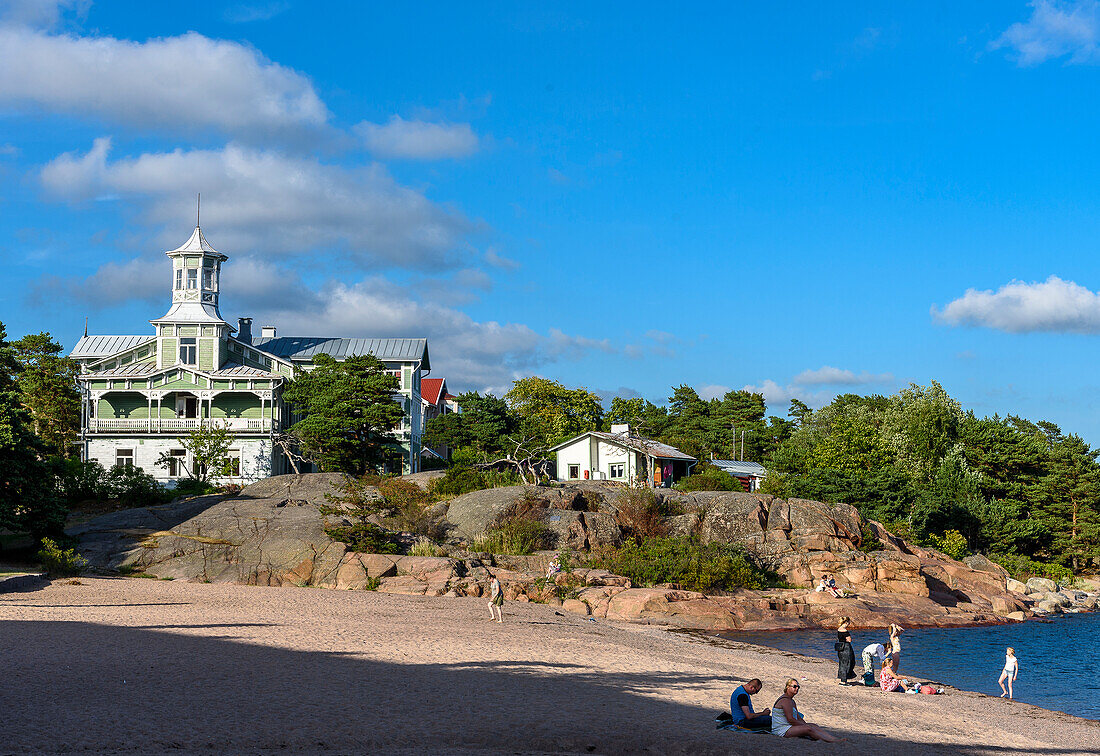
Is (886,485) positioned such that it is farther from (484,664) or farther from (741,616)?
(484,664)

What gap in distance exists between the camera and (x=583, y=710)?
14.1m

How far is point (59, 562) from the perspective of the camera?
2936 cm

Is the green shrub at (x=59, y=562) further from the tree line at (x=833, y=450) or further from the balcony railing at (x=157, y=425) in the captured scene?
the balcony railing at (x=157, y=425)

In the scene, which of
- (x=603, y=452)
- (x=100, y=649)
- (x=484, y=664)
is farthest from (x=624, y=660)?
(x=603, y=452)

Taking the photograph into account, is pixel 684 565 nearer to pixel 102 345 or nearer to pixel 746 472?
pixel 746 472

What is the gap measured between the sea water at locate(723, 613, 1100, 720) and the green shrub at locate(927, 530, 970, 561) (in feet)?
39.0

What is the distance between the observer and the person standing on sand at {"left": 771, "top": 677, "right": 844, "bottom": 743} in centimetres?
1409

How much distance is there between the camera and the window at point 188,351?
5519 cm

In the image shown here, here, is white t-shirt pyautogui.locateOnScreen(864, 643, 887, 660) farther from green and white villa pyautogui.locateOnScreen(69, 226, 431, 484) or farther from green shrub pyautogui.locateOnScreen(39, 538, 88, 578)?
green and white villa pyautogui.locateOnScreen(69, 226, 431, 484)

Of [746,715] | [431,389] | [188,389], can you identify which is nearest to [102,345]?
[188,389]

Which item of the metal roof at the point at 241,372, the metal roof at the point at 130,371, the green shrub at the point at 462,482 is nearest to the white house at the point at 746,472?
the green shrub at the point at 462,482

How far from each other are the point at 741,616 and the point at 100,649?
856 inches

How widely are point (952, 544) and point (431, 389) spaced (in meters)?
49.5

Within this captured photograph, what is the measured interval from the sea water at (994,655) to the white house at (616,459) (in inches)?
952
